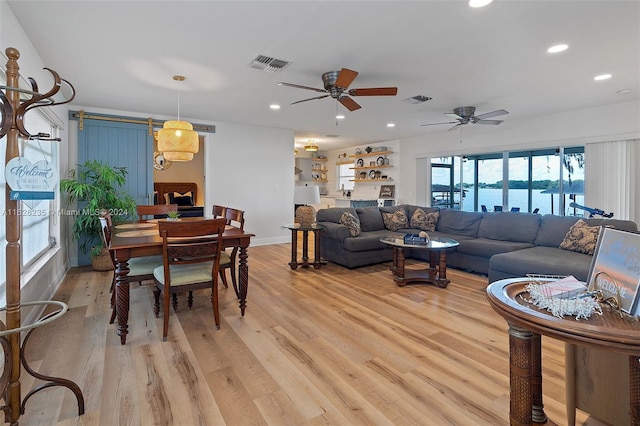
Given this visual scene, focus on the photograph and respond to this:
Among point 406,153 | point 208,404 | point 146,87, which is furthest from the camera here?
point 406,153

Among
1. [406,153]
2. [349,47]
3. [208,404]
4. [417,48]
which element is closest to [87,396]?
[208,404]

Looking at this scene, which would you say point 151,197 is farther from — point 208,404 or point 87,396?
point 208,404

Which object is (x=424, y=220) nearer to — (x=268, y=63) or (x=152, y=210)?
(x=268, y=63)

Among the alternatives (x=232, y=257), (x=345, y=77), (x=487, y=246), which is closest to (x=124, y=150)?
(x=232, y=257)

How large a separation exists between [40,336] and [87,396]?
1.13 meters

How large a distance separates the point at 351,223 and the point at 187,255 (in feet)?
9.07

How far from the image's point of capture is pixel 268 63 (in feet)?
10.6

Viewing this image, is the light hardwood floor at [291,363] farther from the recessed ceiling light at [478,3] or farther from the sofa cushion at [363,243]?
the recessed ceiling light at [478,3]

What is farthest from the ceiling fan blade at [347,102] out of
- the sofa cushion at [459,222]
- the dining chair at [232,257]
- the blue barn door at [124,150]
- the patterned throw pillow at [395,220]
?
the blue barn door at [124,150]

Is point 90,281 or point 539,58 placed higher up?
point 539,58

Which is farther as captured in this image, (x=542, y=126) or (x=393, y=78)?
(x=542, y=126)

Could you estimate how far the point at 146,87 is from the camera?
13.2ft

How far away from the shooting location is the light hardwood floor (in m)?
1.67

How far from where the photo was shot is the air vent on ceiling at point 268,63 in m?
3.15
